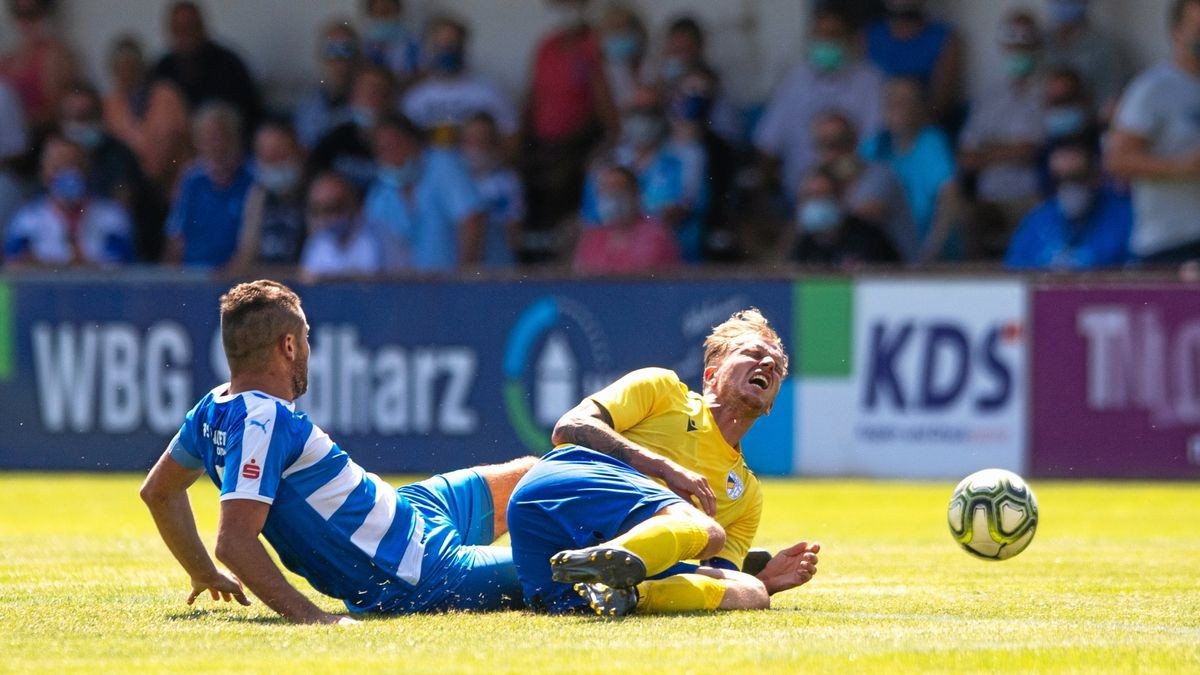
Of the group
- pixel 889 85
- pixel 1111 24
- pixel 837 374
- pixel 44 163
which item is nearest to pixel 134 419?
pixel 44 163

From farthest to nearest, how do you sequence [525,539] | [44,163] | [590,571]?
[44,163] < [525,539] < [590,571]

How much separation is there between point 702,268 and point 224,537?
9.16 m

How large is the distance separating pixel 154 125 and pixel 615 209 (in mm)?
5366

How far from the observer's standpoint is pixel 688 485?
6.84 meters

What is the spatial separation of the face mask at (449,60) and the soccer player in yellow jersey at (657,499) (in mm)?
10364

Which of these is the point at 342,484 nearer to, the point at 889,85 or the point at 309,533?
the point at 309,533

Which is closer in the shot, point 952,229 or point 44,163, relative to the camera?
point 952,229

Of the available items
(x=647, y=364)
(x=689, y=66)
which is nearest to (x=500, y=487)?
(x=647, y=364)

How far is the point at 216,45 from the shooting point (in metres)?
18.9

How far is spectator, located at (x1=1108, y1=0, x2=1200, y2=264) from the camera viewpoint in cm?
1473

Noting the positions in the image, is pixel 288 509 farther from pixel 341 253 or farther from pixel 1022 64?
pixel 1022 64

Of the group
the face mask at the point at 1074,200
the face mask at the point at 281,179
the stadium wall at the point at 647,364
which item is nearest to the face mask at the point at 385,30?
the face mask at the point at 281,179

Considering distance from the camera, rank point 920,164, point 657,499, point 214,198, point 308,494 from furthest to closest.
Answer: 1. point 214,198
2. point 920,164
3. point 657,499
4. point 308,494

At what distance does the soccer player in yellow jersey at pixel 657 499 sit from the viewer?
6594 millimetres
